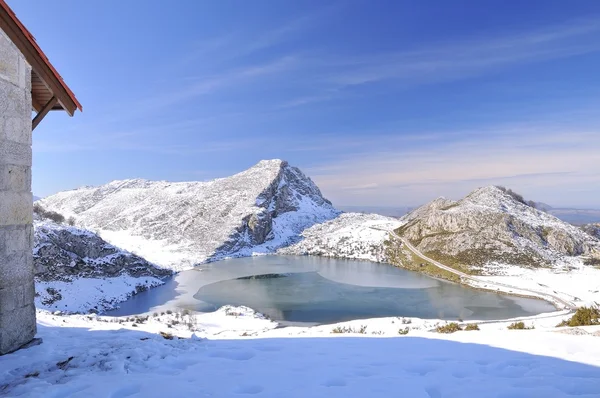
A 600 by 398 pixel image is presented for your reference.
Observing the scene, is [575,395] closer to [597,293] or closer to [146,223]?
Answer: [597,293]

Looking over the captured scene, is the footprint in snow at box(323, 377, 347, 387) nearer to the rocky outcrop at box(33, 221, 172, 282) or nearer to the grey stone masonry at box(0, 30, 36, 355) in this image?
the grey stone masonry at box(0, 30, 36, 355)

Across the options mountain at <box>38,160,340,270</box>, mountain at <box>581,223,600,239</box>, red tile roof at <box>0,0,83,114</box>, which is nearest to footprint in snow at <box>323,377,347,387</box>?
red tile roof at <box>0,0,83,114</box>

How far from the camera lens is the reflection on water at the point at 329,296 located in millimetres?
45219

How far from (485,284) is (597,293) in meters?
15.5

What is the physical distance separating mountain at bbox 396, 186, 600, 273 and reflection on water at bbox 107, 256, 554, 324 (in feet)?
46.8

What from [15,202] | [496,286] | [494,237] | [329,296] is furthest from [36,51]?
[494,237]

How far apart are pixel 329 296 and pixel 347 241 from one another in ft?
181

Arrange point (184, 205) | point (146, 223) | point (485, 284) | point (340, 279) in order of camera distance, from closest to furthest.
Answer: point (485, 284) → point (340, 279) → point (146, 223) → point (184, 205)

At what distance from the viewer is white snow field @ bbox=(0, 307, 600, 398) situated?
222 inches

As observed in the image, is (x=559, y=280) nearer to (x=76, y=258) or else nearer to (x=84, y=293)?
(x=84, y=293)

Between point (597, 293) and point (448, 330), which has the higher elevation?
point (448, 330)

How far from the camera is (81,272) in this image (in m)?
55.8

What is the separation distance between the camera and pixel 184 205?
481 ft

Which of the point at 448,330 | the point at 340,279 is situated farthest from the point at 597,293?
the point at 448,330
